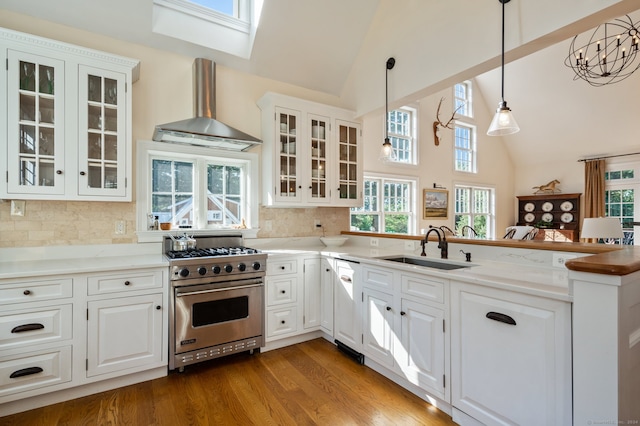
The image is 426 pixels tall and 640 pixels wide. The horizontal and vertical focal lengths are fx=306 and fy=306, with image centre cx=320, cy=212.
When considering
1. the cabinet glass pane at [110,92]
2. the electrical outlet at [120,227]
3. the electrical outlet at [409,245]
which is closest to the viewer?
the cabinet glass pane at [110,92]

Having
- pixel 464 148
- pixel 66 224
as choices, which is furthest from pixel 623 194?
pixel 66 224

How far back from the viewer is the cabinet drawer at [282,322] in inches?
112

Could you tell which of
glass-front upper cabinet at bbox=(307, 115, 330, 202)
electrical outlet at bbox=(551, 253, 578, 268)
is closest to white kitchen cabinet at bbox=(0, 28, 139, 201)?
glass-front upper cabinet at bbox=(307, 115, 330, 202)

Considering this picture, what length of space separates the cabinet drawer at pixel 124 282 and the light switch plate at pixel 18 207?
0.88m

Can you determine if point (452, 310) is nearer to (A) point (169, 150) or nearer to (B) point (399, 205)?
(A) point (169, 150)

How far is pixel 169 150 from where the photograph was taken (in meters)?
2.90

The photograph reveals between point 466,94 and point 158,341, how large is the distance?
7904mm

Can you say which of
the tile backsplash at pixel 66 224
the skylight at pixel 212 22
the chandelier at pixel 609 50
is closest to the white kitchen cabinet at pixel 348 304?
the tile backsplash at pixel 66 224

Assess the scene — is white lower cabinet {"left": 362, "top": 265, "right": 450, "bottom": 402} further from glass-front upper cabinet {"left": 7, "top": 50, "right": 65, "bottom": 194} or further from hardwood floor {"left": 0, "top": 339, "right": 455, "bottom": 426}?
glass-front upper cabinet {"left": 7, "top": 50, "right": 65, "bottom": 194}

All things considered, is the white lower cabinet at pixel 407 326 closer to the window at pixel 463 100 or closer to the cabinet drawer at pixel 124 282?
the cabinet drawer at pixel 124 282

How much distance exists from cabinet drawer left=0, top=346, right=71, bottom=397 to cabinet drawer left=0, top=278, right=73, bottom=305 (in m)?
0.35

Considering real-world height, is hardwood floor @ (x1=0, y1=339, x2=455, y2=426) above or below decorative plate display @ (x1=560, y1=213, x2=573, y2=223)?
below

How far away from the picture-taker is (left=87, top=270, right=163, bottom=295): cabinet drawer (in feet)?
7.04

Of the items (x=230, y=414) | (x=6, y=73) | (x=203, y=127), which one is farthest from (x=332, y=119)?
(x=230, y=414)
